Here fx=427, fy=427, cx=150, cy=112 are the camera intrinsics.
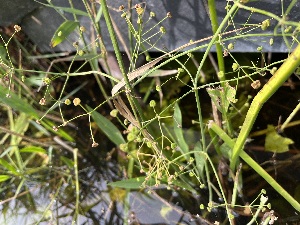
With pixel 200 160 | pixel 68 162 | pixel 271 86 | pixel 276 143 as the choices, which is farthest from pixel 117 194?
pixel 271 86

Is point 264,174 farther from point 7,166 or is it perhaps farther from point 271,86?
point 7,166

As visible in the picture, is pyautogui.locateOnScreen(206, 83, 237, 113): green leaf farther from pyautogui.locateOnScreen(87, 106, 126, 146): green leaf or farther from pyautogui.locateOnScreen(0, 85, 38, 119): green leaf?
pyautogui.locateOnScreen(0, 85, 38, 119): green leaf

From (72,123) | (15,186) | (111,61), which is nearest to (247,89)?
(111,61)

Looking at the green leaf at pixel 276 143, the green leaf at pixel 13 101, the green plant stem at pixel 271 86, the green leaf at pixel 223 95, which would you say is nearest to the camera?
the green plant stem at pixel 271 86

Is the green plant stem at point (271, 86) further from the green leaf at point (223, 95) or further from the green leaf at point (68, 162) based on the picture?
the green leaf at point (68, 162)

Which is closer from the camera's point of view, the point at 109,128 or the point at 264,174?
the point at 264,174

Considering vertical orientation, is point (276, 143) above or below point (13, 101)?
below

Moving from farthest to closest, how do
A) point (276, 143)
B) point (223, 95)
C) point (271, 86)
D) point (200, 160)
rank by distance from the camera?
1. point (276, 143)
2. point (200, 160)
3. point (223, 95)
4. point (271, 86)

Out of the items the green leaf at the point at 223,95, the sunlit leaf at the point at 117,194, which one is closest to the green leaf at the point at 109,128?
the sunlit leaf at the point at 117,194
